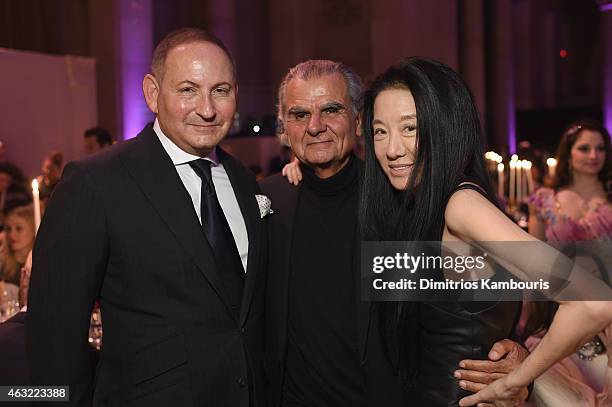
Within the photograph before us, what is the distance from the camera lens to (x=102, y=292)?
1809 millimetres

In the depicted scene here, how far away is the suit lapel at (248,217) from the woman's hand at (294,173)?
27 cm

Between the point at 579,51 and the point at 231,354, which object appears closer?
the point at 231,354

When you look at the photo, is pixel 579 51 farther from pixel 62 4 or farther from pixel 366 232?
pixel 366 232

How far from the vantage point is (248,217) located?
2025 mm

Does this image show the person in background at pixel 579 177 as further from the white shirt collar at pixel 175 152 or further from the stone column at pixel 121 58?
the stone column at pixel 121 58

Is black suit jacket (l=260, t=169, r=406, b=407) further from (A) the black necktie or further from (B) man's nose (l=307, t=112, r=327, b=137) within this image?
Answer: (A) the black necktie

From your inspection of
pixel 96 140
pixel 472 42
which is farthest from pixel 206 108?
pixel 472 42

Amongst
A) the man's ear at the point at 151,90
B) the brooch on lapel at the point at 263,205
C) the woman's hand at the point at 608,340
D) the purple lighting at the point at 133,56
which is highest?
the purple lighting at the point at 133,56

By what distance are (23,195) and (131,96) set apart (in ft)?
13.8

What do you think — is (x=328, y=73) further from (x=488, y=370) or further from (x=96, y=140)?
(x=96, y=140)

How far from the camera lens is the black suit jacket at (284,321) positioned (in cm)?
210

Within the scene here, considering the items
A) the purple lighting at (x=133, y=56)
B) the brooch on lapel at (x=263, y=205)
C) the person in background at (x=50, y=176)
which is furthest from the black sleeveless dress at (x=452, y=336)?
the purple lighting at (x=133, y=56)

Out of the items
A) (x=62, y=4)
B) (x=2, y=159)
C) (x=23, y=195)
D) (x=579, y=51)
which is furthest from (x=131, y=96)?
(x=579, y=51)

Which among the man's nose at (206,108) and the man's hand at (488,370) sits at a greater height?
the man's nose at (206,108)
